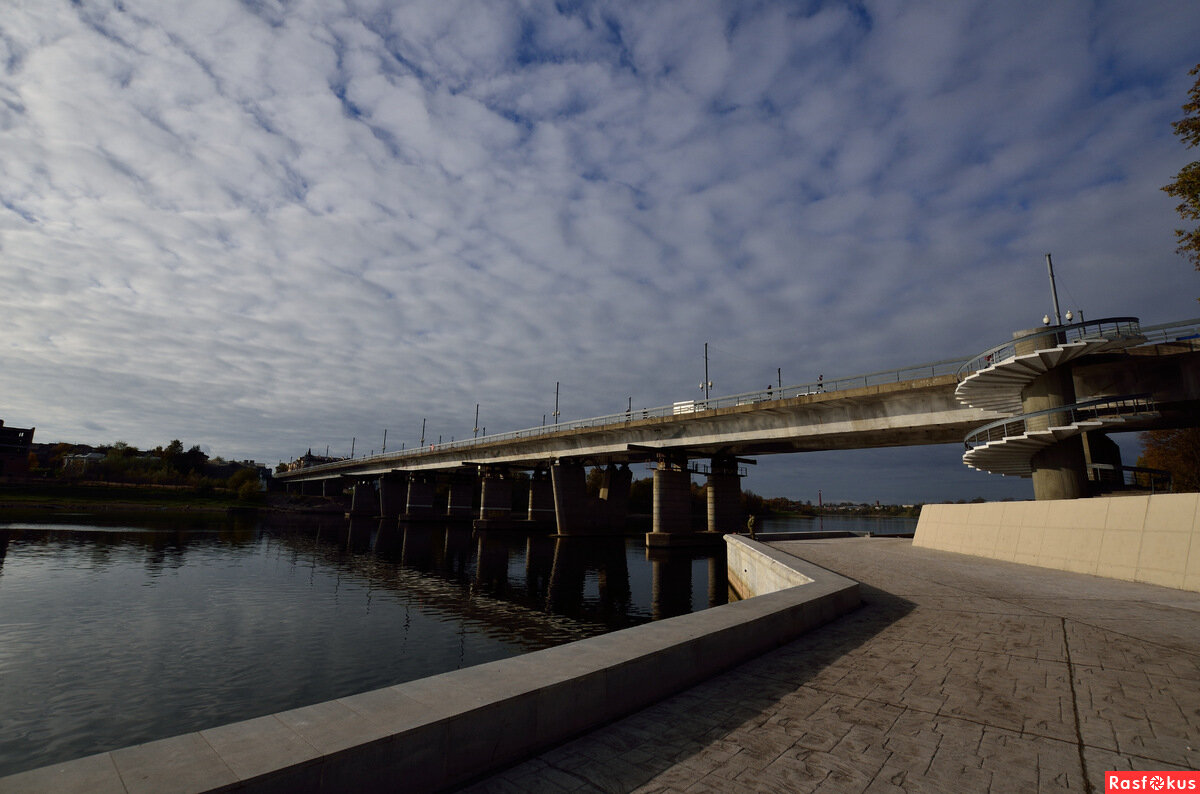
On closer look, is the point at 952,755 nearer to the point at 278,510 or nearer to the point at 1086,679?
the point at 1086,679

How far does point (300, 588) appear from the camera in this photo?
24.4 m

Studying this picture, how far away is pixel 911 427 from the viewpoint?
110 ft

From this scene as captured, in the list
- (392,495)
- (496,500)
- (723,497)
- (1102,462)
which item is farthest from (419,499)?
(1102,462)

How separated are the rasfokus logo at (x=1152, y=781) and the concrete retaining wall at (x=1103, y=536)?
1336 centimetres

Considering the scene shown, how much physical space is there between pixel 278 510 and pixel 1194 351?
122820 millimetres

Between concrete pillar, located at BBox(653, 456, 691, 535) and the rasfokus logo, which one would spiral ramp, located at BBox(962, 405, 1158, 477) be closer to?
the rasfokus logo

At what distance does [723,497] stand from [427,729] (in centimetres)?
5076

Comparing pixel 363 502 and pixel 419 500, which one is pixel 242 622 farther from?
pixel 363 502

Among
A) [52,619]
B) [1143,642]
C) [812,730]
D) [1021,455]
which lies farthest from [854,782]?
[1021,455]

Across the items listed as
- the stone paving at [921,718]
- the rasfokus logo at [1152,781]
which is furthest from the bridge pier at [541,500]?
the rasfokus logo at [1152,781]

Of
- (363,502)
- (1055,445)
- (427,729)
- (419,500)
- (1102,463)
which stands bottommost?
(427,729)

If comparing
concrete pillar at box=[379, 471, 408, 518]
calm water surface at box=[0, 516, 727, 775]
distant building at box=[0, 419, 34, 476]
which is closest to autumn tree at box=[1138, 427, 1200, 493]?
calm water surface at box=[0, 516, 727, 775]

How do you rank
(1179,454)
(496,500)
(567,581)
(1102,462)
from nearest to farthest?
(1102,462), (567,581), (1179,454), (496,500)

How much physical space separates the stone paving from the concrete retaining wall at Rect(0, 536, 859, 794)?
0.24 meters
